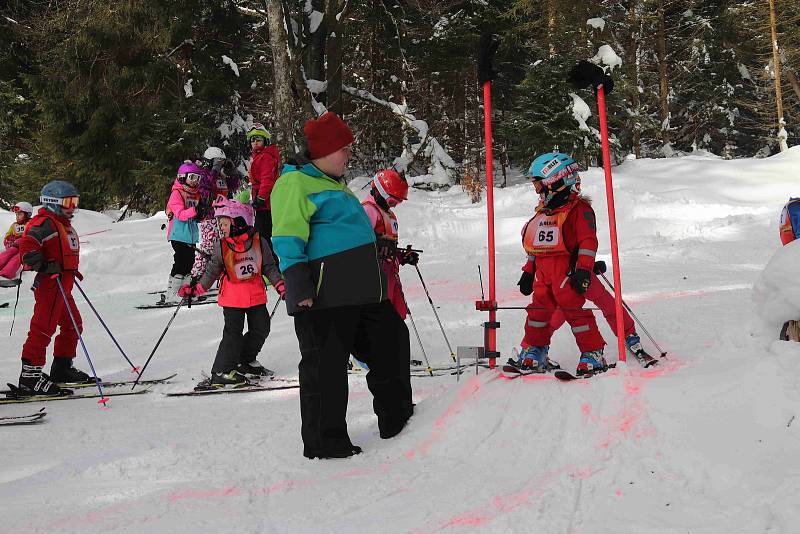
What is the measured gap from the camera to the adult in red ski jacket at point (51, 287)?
6.16 m

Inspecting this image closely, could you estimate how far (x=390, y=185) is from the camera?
5.75 meters

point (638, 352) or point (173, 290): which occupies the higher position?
point (638, 352)

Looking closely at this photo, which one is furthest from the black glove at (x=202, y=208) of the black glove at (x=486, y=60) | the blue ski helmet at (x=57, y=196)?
the black glove at (x=486, y=60)

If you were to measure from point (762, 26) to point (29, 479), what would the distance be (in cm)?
2943

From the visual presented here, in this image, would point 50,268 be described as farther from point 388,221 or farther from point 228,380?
point 388,221

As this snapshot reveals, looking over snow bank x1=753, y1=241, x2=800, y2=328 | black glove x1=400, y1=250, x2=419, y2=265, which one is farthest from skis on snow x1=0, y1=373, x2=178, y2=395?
snow bank x1=753, y1=241, x2=800, y2=328

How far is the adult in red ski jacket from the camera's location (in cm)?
616

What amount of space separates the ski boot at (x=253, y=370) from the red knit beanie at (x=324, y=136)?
2.92m

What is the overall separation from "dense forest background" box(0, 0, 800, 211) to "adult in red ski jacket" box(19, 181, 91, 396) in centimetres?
713

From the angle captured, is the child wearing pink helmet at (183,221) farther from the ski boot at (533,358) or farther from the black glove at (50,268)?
the ski boot at (533,358)

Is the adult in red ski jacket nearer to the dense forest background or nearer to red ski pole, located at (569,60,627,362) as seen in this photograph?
red ski pole, located at (569,60,627,362)

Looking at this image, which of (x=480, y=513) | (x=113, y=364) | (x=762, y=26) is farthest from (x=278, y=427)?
(x=762, y=26)

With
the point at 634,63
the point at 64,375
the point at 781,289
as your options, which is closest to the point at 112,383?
the point at 64,375

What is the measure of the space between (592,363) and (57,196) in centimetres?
471
